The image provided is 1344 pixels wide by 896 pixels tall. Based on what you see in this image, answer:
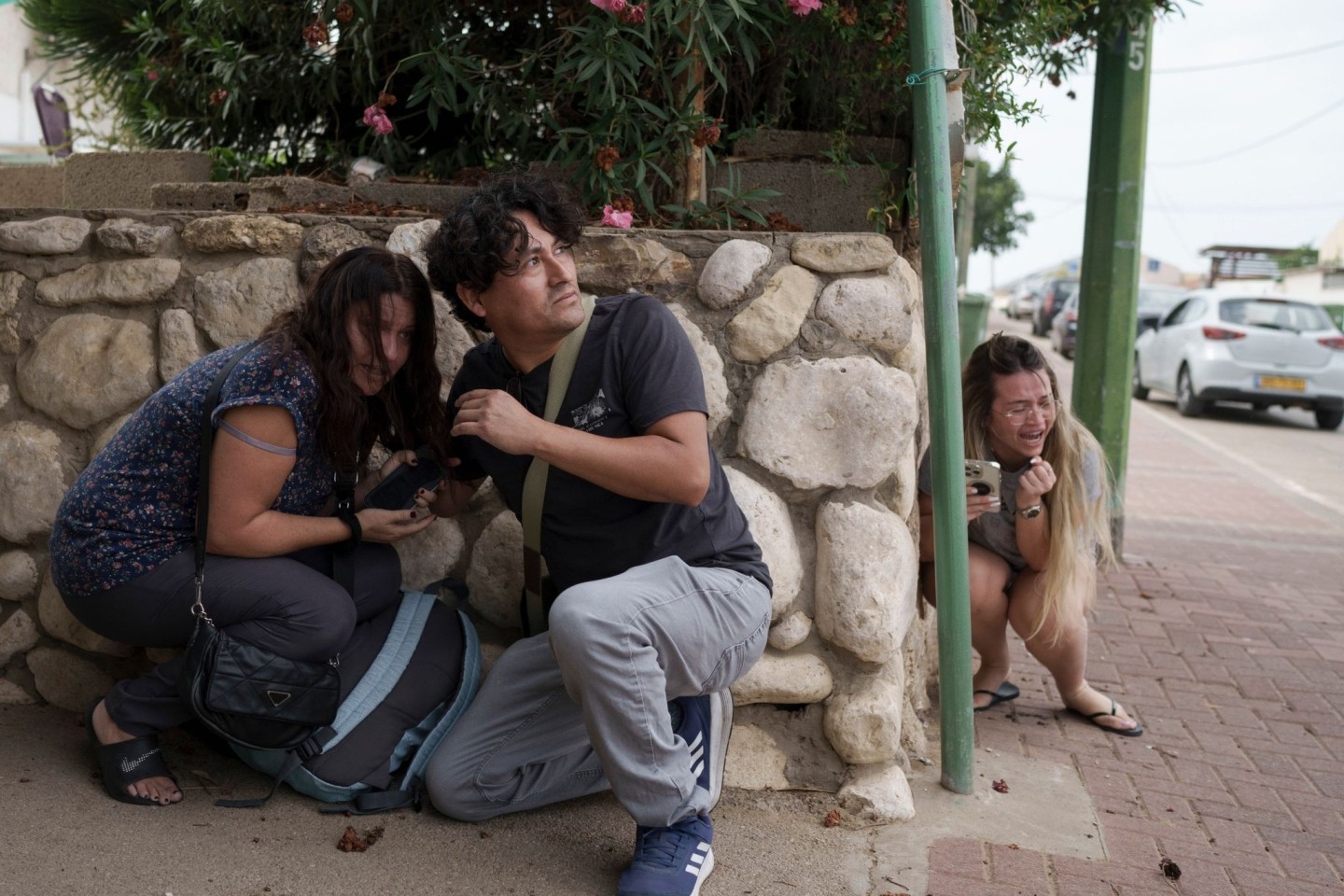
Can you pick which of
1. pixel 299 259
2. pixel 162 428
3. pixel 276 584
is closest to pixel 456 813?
pixel 276 584

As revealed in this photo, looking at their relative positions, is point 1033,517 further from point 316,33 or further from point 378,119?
point 316,33

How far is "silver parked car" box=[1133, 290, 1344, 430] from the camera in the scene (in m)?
12.7

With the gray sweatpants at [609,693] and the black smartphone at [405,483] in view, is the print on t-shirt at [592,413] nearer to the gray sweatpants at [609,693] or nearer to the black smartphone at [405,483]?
the gray sweatpants at [609,693]

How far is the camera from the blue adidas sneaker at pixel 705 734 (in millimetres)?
2586

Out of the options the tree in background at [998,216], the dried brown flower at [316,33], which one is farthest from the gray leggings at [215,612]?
the tree in background at [998,216]

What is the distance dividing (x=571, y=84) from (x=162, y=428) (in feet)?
4.95

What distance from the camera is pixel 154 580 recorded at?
2.57 meters

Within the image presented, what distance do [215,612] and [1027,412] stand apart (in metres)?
2.18

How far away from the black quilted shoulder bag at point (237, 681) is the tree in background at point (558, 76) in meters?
1.36

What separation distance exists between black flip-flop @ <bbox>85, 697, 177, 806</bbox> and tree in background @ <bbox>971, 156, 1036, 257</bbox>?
27.2 meters

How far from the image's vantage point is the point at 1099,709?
363 cm

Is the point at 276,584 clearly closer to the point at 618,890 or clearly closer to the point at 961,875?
the point at 618,890

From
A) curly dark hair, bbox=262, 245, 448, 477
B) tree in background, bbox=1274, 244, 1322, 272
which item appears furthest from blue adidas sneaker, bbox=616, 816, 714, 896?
tree in background, bbox=1274, 244, 1322, 272

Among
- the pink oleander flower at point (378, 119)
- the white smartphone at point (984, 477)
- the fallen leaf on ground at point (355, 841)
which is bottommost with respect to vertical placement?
the fallen leaf on ground at point (355, 841)
